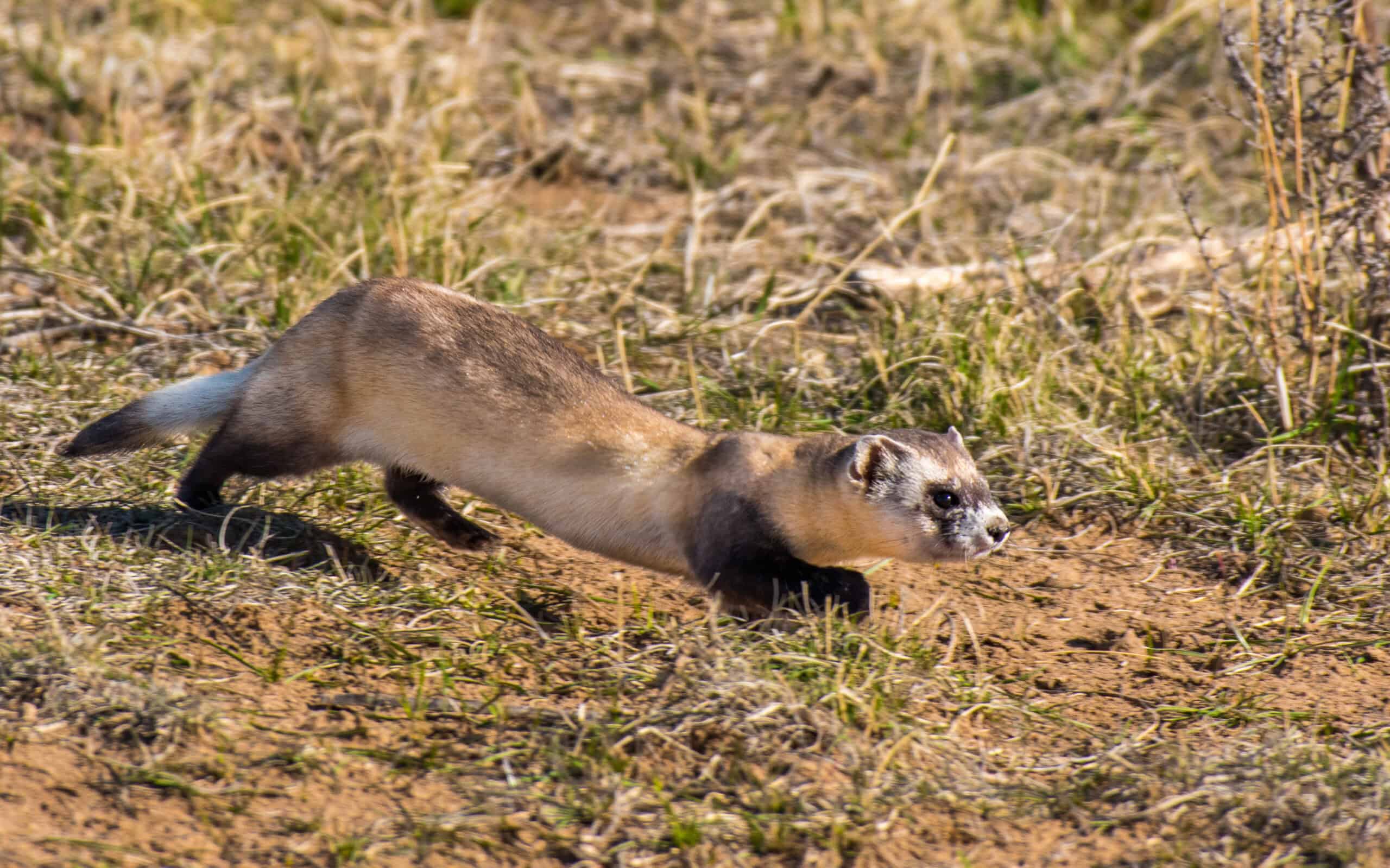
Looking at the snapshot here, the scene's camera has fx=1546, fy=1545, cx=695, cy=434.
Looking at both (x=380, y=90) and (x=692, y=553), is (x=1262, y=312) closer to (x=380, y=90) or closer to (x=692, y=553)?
(x=692, y=553)

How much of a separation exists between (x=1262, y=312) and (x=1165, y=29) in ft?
12.6

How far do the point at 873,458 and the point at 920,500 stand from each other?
0.18 m

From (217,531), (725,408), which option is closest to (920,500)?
(725,408)

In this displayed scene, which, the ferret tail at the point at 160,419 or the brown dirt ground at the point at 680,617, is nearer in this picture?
the brown dirt ground at the point at 680,617

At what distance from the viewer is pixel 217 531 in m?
4.61

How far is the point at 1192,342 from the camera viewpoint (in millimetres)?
5855

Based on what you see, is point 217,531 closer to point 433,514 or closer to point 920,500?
point 433,514

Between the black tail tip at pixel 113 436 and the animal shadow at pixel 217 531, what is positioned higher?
the black tail tip at pixel 113 436

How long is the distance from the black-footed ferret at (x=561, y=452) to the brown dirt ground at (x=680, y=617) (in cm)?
29

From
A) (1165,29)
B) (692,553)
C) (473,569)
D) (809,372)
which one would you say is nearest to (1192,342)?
(809,372)

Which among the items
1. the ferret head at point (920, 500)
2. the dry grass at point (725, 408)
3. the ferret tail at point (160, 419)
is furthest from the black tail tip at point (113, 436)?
the ferret head at point (920, 500)

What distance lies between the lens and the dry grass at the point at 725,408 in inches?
135

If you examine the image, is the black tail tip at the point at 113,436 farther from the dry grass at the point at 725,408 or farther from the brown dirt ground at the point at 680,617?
the brown dirt ground at the point at 680,617

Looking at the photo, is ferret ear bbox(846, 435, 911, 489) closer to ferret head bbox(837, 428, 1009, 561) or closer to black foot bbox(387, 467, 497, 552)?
ferret head bbox(837, 428, 1009, 561)
